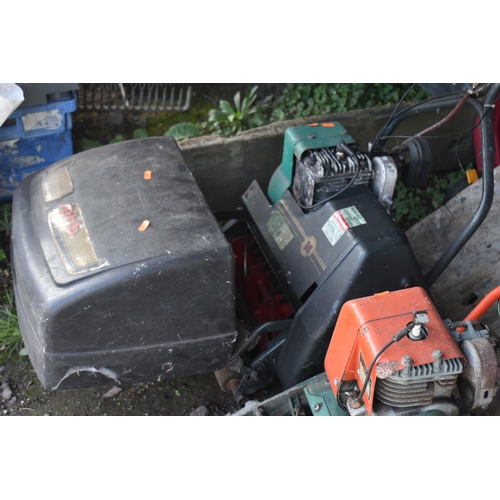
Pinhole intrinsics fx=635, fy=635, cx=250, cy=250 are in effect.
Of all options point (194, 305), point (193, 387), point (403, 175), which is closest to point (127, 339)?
point (194, 305)

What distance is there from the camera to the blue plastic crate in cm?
321

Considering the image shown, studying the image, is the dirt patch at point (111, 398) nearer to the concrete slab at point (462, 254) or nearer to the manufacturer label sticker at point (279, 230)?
the manufacturer label sticker at point (279, 230)

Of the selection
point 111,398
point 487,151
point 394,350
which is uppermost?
point 487,151

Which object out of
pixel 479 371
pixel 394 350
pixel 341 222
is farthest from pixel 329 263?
pixel 479 371

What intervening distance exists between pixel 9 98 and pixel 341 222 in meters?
1.61

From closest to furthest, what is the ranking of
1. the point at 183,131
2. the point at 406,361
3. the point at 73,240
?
1. the point at 406,361
2. the point at 73,240
3. the point at 183,131

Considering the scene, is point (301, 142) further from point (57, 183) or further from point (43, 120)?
point (43, 120)

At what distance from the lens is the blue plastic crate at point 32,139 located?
3.21 meters

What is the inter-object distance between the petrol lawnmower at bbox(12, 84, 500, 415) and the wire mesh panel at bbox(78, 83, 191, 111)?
118 centimetres

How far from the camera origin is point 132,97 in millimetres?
3840

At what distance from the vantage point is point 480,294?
3.14 meters

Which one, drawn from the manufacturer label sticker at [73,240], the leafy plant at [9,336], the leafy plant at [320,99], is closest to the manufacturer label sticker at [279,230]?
the manufacturer label sticker at [73,240]

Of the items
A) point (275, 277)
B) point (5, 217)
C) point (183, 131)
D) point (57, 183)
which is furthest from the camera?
point (183, 131)

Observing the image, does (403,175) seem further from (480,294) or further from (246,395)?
(246,395)
